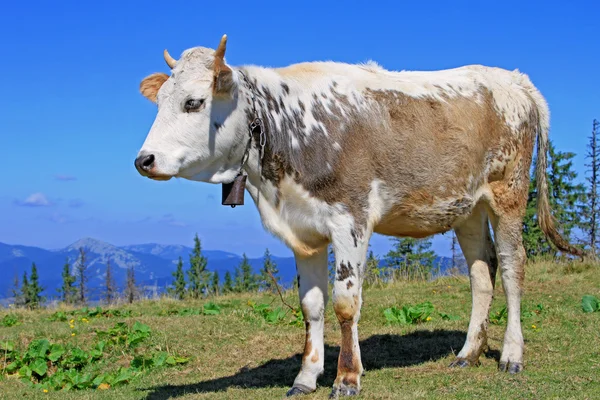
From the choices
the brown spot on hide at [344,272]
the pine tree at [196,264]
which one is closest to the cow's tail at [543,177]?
the brown spot on hide at [344,272]

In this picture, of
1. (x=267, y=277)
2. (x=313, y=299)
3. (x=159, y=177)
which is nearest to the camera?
(x=159, y=177)

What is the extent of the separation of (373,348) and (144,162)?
14.5 feet

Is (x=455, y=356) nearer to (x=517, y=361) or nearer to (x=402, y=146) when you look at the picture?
(x=517, y=361)

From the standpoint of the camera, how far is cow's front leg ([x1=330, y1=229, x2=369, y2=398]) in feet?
20.8

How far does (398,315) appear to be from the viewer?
10359 millimetres

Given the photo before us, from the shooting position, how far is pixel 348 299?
6387 millimetres

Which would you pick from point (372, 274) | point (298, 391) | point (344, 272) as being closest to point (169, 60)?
point (344, 272)

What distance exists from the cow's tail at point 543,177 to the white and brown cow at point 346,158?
23.2 inches

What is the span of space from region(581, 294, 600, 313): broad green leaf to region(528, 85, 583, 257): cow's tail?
1570mm

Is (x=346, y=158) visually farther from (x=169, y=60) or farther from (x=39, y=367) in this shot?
(x=39, y=367)

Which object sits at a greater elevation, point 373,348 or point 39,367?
point 373,348

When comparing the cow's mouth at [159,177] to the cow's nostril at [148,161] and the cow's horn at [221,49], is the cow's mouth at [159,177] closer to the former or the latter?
the cow's nostril at [148,161]

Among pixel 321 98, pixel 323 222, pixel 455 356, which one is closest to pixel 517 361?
pixel 455 356

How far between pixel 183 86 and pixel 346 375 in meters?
2.98
